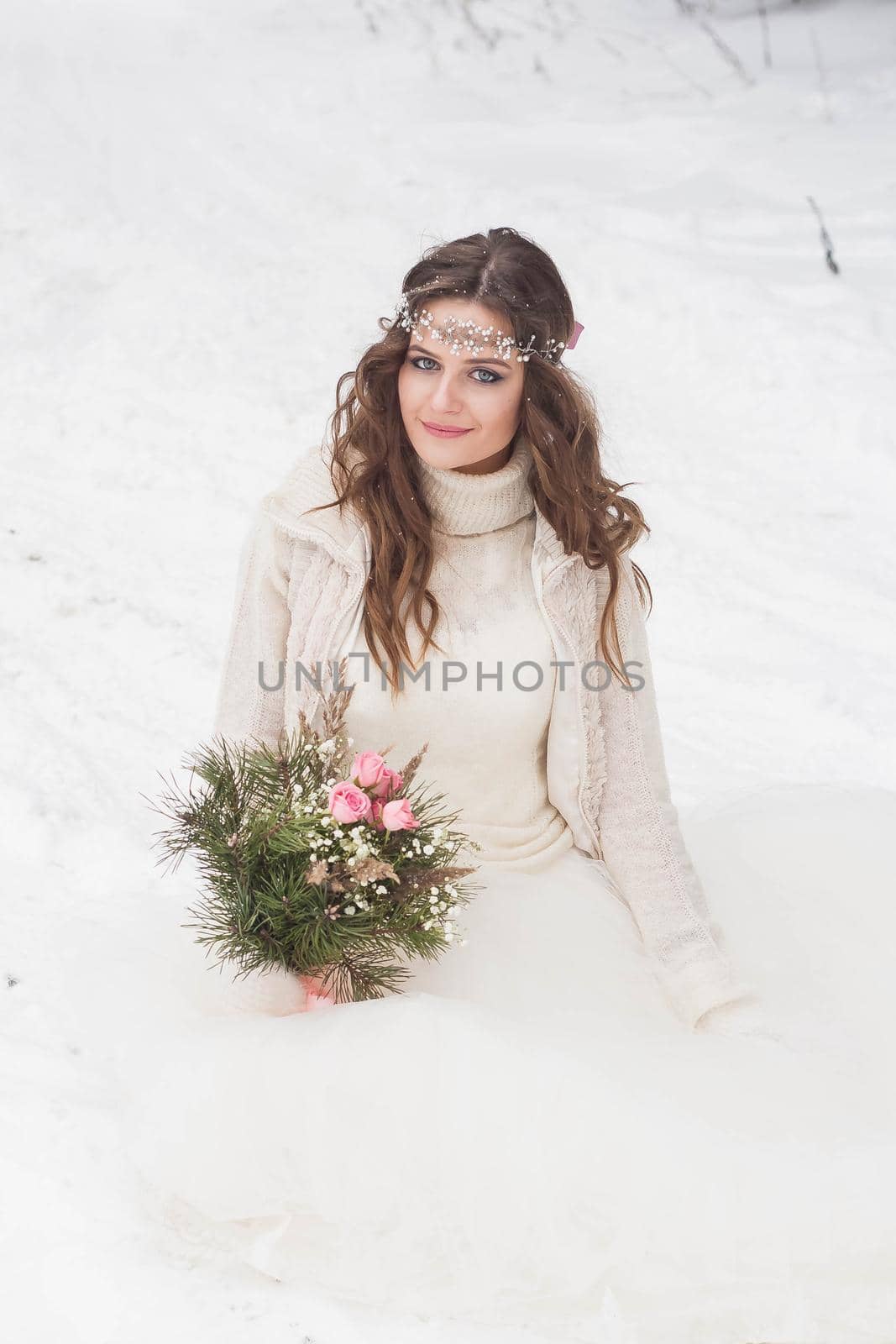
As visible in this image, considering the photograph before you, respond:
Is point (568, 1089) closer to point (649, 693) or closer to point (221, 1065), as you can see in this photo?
point (221, 1065)

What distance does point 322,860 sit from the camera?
176 centimetres

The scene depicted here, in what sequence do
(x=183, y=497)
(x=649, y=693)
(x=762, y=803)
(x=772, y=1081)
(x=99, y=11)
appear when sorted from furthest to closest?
(x=99, y=11) < (x=183, y=497) < (x=762, y=803) < (x=649, y=693) < (x=772, y=1081)

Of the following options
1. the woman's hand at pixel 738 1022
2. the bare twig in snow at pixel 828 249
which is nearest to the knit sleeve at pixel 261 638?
the woman's hand at pixel 738 1022

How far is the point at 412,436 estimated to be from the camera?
218 centimetres

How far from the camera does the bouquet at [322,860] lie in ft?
5.85

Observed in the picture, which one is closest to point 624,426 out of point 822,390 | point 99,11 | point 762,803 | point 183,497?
point 822,390

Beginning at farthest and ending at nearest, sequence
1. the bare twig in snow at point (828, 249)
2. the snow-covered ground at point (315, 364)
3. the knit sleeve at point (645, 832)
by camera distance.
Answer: the bare twig in snow at point (828, 249) < the snow-covered ground at point (315, 364) < the knit sleeve at point (645, 832)

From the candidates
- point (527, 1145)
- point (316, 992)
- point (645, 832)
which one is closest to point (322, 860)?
point (316, 992)

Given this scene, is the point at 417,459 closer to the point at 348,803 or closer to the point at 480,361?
the point at 480,361

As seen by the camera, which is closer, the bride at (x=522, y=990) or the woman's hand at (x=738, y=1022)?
the bride at (x=522, y=990)

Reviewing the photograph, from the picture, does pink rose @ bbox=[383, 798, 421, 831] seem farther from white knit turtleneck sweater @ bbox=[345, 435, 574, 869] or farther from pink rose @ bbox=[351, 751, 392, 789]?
white knit turtleneck sweater @ bbox=[345, 435, 574, 869]

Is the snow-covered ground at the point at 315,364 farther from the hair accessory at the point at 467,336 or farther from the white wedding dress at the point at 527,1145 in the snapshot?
the hair accessory at the point at 467,336

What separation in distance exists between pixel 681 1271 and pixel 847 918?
879 mm

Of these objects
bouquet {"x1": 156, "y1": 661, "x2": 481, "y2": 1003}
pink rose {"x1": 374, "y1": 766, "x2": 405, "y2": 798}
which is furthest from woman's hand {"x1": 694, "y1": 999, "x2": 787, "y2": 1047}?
pink rose {"x1": 374, "y1": 766, "x2": 405, "y2": 798}
